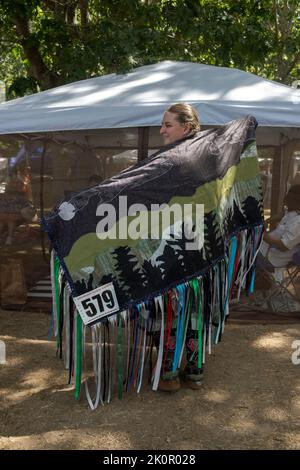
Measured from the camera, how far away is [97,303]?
3.03 metres

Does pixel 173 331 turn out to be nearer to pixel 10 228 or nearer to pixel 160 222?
pixel 160 222

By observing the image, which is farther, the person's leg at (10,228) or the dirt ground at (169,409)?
the person's leg at (10,228)

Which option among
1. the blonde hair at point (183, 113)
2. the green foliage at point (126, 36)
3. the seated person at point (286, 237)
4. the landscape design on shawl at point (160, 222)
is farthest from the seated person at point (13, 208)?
the blonde hair at point (183, 113)

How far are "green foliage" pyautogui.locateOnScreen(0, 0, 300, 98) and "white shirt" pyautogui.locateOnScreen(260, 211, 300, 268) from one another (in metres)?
2.81

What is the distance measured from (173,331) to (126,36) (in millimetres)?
5146

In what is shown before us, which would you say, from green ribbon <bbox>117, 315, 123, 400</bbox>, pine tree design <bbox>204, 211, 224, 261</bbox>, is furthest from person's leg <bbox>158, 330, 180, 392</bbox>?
pine tree design <bbox>204, 211, 224, 261</bbox>

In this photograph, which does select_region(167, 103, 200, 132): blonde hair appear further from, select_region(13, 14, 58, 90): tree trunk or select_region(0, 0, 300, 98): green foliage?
select_region(13, 14, 58, 90): tree trunk

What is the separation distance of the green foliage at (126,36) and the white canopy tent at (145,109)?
125 cm

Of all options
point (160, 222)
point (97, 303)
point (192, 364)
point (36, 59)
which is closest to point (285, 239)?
point (192, 364)

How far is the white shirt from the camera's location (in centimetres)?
502

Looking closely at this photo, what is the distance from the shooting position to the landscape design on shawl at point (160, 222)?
302cm

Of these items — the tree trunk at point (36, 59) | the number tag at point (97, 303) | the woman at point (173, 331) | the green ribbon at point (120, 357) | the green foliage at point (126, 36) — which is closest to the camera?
the number tag at point (97, 303)

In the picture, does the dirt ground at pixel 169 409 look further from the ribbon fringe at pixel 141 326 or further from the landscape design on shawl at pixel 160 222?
the landscape design on shawl at pixel 160 222

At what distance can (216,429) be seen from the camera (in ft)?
9.93
